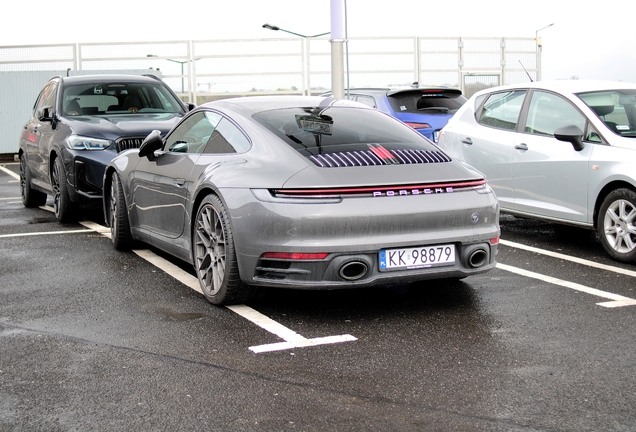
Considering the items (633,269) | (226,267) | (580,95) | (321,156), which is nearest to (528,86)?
(580,95)

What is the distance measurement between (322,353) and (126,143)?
5632 millimetres

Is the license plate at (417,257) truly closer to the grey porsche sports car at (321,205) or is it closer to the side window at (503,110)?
the grey porsche sports car at (321,205)

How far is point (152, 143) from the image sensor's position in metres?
6.80

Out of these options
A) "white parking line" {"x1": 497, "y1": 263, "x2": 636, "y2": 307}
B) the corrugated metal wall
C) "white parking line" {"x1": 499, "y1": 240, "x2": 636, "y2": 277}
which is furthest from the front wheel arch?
the corrugated metal wall

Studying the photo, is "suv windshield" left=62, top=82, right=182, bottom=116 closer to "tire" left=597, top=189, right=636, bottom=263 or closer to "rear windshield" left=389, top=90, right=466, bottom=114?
"rear windshield" left=389, top=90, right=466, bottom=114

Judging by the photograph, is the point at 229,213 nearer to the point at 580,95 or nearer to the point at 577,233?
the point at 580,95

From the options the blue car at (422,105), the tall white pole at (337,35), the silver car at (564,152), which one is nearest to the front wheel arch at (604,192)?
the silver car at (564,152)

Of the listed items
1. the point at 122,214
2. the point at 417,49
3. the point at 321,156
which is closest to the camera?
the point at 321,156

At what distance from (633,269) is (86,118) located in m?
6.49

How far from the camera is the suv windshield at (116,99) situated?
34.6 feet

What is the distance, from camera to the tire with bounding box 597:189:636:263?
7.08 m

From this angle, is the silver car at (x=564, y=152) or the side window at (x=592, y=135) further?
the side window at (x=592, y=135)

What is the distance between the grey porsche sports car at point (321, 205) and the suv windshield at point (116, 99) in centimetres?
465

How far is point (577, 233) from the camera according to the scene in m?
8.90
